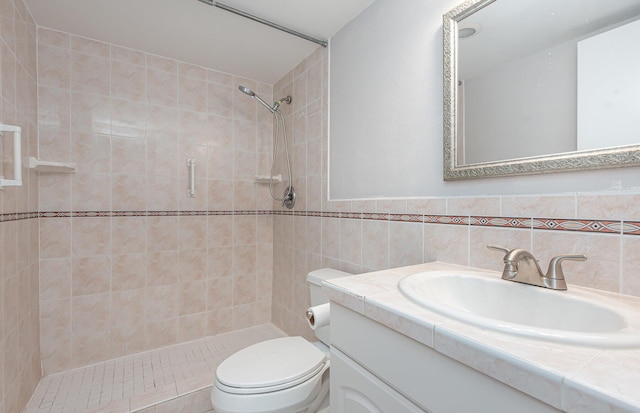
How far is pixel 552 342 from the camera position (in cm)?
49

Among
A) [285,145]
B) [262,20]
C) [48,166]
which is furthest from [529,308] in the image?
[48,166]

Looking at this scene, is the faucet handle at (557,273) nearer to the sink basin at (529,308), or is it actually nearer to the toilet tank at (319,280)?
the sink basin at (529,308)

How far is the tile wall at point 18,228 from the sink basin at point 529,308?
1708mm

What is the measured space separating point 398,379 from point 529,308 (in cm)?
45

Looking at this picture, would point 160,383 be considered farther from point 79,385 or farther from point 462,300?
point 462,300

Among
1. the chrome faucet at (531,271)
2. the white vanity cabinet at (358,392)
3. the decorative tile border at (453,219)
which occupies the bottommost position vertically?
the white vanity cabinet at (358,392)

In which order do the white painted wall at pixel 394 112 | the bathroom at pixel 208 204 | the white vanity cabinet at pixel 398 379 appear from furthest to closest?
the white painted wall at pixel 394 112, the bathroom at pixel 208 204, the white vanity cabinet at pixel 398 379

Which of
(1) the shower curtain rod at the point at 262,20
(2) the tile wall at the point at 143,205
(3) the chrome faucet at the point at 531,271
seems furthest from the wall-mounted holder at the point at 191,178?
(3) the chrome faucet at the point at 531,271

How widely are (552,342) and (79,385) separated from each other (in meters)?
2.33

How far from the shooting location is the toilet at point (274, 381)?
1.09 meters

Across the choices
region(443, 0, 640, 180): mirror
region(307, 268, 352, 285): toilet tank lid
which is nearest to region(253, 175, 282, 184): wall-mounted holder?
region(307, 268, 352, 285): toilet tank lid

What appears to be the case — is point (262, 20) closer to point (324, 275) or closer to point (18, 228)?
point (324, 275)

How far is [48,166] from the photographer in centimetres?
168

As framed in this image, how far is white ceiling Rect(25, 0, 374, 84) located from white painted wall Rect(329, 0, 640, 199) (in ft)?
0.70
